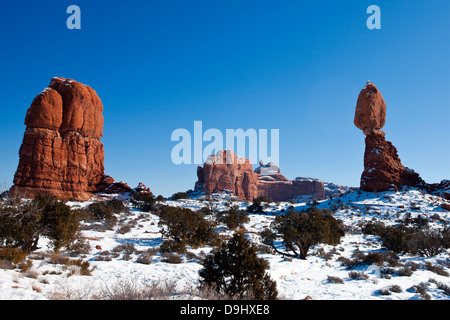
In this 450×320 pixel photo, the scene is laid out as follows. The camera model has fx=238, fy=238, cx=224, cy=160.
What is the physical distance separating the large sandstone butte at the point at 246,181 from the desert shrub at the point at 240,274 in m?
69.5

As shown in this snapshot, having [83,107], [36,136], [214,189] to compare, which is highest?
[83,107]

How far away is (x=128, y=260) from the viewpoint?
10.8 m

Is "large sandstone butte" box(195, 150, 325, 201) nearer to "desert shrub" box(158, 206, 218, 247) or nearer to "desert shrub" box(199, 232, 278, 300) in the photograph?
"desert shrub" box(158, 206, 218, 247)

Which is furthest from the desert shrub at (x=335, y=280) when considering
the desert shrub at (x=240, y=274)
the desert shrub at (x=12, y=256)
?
the desert shrub at (x=12, y=256)

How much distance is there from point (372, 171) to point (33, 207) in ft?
164

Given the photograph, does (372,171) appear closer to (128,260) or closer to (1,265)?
(128,260)

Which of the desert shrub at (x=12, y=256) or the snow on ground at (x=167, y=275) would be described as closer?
the snow on ground at (x=167, y=275)

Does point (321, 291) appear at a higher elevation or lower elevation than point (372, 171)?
lower

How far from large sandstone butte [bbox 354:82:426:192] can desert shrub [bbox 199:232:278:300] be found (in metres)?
45.8

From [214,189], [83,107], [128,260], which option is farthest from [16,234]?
[214,189]

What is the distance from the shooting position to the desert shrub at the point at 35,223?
889 cm

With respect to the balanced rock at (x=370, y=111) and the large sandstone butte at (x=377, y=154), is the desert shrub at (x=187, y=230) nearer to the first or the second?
the large sandstone butte at (x=377, y=154)

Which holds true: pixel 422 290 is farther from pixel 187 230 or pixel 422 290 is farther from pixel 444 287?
pixel 187 230

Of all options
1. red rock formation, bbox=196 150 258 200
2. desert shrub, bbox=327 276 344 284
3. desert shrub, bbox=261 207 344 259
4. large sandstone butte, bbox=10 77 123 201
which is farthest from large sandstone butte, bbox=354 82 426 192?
large sandstone butte, bbox=10 77 123 201
